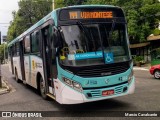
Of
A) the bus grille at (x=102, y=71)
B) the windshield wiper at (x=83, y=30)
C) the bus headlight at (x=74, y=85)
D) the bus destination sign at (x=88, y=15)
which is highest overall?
the bus destination sign at (x=88, y=15)

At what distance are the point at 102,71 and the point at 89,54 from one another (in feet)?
2.03

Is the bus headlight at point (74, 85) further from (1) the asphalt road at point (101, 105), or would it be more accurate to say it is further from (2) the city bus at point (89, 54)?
(1) the asphalt road at point (101, 105)

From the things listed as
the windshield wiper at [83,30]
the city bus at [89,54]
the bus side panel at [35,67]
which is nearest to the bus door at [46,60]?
the bus side panel at [35,67]

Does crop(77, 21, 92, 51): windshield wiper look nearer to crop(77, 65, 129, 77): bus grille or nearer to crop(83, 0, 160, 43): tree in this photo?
crop(77, 65, 129, 77): bus grille

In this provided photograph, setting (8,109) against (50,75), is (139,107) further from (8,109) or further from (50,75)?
(8,109)

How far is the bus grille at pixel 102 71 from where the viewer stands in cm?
839

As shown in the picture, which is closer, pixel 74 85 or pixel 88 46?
pixel 74 85

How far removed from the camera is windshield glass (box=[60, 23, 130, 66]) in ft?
27.7

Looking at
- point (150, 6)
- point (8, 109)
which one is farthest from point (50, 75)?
point (150, 6)

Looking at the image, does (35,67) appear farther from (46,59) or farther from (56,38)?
(56,38)

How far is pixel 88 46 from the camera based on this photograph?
859cm

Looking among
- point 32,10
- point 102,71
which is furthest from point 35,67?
point 32,10

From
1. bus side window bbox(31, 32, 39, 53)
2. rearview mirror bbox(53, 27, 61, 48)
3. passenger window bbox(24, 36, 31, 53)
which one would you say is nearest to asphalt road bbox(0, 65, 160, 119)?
bus side window bbox(31, 32, 39, 53)

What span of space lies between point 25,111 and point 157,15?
1106 inches
